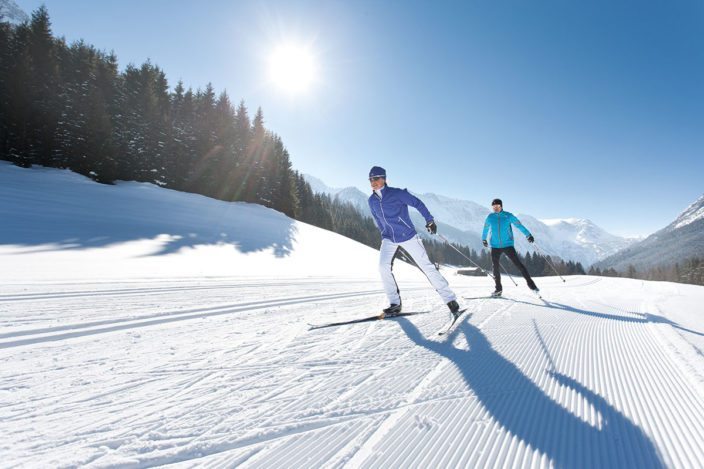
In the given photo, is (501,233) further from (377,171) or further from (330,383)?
(330,383)

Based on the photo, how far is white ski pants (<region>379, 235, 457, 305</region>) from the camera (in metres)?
4.28

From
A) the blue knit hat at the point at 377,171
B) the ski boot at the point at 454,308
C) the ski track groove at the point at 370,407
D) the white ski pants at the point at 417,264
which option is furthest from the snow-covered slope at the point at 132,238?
the ski boot at the point at 454,308

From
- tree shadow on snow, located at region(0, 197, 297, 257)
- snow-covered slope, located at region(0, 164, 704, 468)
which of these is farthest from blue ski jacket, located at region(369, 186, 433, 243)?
tree shadow on snow, located at region(0, 197, 297, 257)

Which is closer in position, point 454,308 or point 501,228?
point 454,308

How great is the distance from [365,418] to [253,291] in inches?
182

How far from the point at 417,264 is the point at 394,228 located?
2.03 feet

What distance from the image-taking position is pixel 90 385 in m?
2.00

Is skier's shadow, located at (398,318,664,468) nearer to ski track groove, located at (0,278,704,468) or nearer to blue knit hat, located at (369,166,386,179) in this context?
ski track groove, located at (0,278,704,468)

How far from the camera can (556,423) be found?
67.2 inches

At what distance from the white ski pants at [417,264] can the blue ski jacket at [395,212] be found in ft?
0.37

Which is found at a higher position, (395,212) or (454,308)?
(395,212)

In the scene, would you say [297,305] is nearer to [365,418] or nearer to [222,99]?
[365,418]

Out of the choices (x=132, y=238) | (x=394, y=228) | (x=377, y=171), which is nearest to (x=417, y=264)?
(x=394, y=228)

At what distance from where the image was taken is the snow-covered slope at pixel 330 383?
4.72 feet
